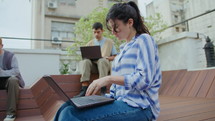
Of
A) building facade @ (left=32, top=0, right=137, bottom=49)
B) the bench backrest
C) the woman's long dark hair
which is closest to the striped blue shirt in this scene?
the woman's long dark hair

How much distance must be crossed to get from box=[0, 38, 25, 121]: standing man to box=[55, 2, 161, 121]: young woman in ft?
5.22

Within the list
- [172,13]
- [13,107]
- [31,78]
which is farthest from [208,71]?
[172,13]

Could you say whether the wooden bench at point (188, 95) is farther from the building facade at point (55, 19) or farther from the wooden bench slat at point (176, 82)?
the building facade at point (55, 19)

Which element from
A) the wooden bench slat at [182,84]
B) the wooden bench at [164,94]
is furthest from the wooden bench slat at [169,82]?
the wooden bench slat at [182,84]

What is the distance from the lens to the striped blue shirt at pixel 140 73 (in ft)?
2.15

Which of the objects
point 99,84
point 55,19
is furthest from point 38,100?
point 55,19

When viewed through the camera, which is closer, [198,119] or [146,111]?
[146,111]

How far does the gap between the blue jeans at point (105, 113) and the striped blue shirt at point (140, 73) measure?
3cm

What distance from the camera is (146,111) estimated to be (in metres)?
0.71

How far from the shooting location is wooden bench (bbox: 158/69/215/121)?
4.50 ft

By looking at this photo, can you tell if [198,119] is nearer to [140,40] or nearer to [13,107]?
[140,40]

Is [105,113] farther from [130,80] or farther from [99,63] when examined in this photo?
[99,63]

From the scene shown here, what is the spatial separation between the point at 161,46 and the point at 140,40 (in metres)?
3.53

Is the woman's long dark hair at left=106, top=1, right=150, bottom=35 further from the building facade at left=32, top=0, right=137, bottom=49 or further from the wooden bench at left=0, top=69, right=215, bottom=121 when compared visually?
the building facade at left=32, top=0, right=137, bottom=49
